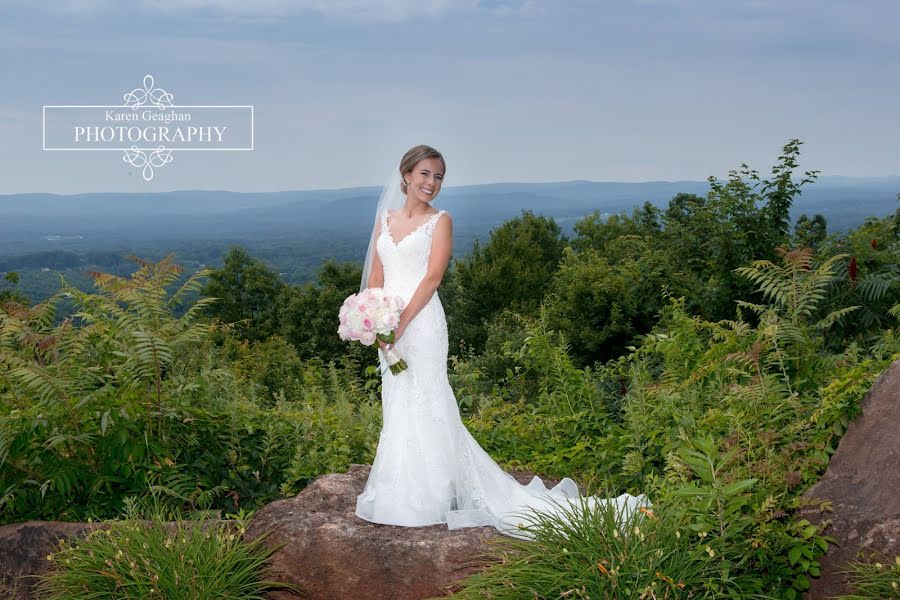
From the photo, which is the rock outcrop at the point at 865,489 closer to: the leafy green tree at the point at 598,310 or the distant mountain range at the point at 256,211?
the leafy green tree at the point at 598,310

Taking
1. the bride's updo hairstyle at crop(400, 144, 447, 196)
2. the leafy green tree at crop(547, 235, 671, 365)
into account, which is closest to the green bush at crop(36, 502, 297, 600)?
the bride's updo hairstyle at crop(400, 144, 447, 196)

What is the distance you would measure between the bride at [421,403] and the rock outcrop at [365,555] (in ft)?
0.79

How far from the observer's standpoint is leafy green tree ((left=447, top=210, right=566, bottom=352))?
53.4 metres

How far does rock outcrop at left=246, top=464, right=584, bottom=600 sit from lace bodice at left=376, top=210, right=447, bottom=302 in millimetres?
1707

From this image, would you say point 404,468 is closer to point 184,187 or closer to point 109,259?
point 109,259

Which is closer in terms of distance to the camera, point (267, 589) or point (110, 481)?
point (267, 589)

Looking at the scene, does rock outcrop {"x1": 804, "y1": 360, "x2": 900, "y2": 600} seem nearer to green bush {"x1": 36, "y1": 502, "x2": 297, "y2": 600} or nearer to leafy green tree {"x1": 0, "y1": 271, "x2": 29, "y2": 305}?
green bush {"x1": 36, "y1": 502, "x2": 297, "y2": 600}

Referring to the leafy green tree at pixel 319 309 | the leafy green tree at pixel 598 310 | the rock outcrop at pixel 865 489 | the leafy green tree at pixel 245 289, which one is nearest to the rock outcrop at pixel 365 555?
the rock outcrop at pixel 865 489

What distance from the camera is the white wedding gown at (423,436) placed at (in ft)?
A: 21.4

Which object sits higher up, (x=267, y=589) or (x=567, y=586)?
(x=567, y=586)

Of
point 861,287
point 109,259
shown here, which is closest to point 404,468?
point 861,287

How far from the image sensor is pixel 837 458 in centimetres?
548

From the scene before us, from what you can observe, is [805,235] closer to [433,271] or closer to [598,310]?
[598,310]

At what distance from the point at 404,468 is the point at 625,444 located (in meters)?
2.14
